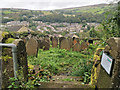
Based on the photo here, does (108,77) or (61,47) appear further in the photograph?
(61,47)

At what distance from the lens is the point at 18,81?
2.08m

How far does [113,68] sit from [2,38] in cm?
212

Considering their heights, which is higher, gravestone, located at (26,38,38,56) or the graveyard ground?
gravestone, located at (26,38,38,56)

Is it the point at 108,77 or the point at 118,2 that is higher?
the point at 118,2

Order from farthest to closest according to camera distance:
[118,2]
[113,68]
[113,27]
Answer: [113,27] < [118,2] < [113,68]

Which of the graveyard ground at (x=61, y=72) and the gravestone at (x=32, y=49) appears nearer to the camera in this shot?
the graveyard ground at (x=61, y=72)

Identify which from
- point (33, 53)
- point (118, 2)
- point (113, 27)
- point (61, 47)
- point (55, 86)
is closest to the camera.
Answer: point (55, 86)

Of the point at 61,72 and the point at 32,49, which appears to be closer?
the point at 61,72

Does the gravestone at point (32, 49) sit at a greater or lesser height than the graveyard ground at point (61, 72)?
greater

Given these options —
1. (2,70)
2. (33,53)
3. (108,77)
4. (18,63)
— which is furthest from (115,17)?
(33,53)

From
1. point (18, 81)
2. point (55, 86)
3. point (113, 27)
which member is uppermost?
point (113, 27)

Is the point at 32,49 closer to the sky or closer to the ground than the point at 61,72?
closer to the sky

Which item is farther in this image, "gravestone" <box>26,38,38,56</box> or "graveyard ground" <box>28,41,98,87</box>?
"gravestone" <box>26,38,38,56</box>

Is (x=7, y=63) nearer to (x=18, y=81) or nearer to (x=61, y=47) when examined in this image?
(x=18, y=81)
